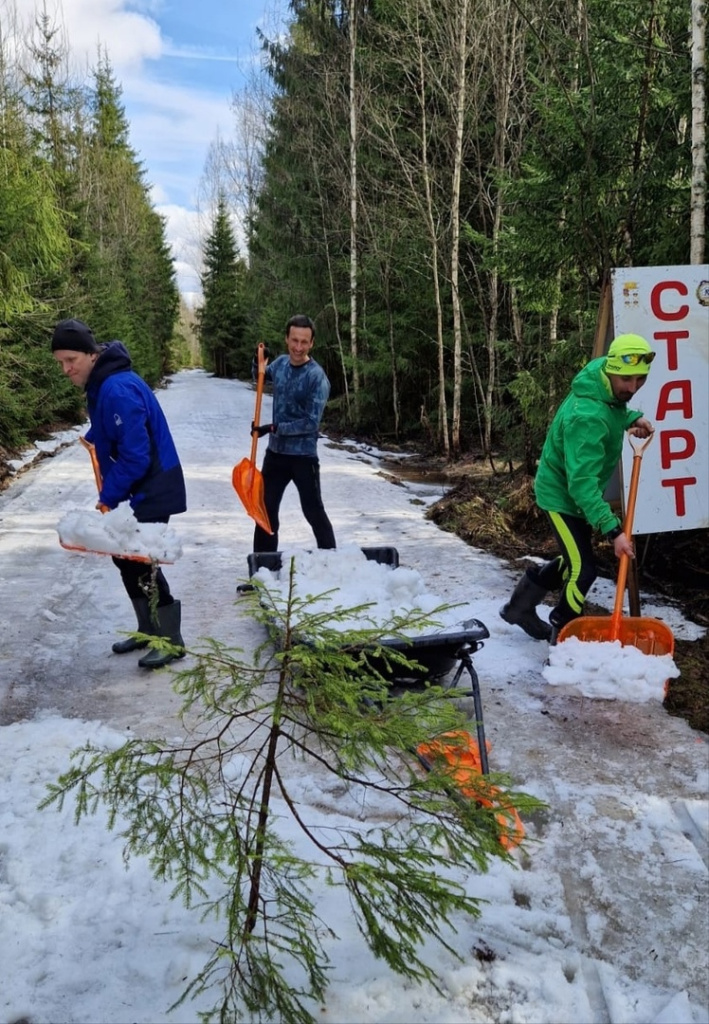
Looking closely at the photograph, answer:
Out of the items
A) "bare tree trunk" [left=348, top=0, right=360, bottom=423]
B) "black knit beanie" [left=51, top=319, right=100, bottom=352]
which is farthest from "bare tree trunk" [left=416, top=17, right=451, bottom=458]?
"black knit beanie" [left=51, top=319, right=100, bottom=352]

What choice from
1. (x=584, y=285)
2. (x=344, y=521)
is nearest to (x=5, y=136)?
(x=344, y=521)

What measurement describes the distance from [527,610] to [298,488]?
6.62 ft

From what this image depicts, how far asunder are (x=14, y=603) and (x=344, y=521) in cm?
393

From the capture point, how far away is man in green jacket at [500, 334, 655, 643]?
13.1 feet

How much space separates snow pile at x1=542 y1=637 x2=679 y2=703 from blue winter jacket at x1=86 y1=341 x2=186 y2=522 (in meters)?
2.45

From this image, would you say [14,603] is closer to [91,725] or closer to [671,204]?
[91,725]

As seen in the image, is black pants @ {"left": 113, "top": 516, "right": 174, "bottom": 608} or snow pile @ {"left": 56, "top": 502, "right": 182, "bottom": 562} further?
black pants @ {"left": 113, "top": 516, "right": 174, "bottom": 608}

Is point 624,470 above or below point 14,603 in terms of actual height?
above

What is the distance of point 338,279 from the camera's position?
20.2 metres

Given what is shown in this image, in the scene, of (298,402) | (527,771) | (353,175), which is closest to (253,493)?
(298,402)

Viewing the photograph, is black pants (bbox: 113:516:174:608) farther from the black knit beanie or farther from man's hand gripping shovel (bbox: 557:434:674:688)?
man's hand gripping shovel (bbox: 557:434:674:688)

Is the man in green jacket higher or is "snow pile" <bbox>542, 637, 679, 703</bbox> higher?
the man in green jacket

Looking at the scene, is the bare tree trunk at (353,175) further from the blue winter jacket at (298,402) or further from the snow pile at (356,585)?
the snow pile at (356,585)

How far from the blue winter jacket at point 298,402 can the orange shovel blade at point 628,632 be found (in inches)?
94.2
